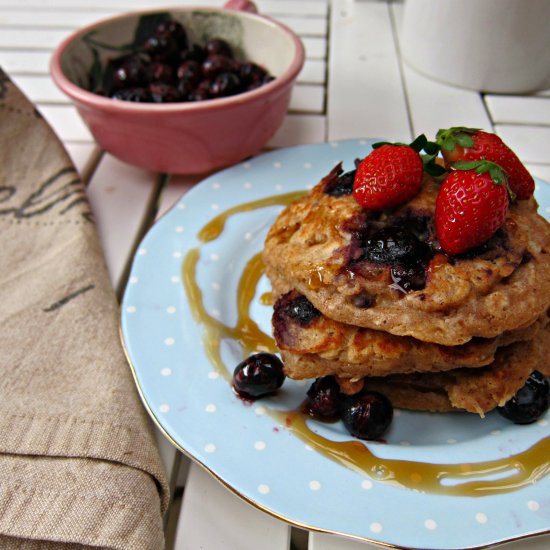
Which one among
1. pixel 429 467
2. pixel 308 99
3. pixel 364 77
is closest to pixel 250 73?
pixel 308 99

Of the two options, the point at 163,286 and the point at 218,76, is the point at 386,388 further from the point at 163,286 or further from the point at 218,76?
the point at 218,76

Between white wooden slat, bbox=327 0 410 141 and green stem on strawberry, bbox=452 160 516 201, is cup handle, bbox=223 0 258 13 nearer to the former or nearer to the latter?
white wooden slat, bbox=327 0 410 141

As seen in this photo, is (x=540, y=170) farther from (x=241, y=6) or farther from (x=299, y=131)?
(x=241, y=6)

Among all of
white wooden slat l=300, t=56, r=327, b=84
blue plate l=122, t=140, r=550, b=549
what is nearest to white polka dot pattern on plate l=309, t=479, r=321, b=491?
blue plate l=122, t=140, r=550, b=549

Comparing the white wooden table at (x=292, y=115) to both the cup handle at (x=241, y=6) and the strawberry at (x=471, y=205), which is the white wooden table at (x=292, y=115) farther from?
the strawberry at (x=471, y=205)

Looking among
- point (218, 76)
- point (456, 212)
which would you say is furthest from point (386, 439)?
point (218, 76)
